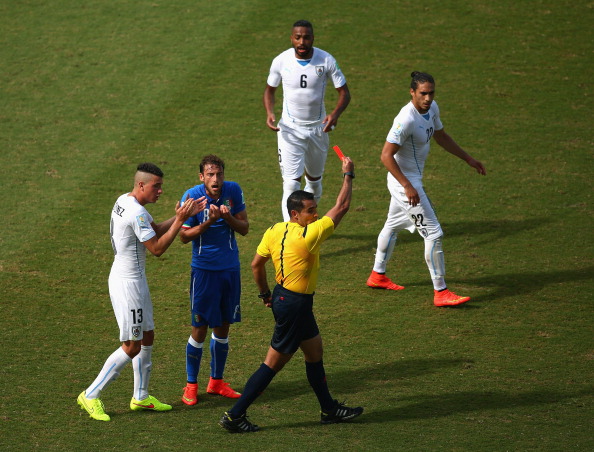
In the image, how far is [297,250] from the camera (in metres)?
7.00

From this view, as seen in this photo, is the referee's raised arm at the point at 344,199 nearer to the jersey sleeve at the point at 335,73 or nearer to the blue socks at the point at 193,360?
the blue socks at the point at 193,360

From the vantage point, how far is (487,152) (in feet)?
45.4

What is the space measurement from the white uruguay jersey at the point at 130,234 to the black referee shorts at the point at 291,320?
4.04ft

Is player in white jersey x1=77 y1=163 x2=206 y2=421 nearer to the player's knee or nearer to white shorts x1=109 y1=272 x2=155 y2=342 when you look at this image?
white shorts x1=109 y1=272 x2=155 y2=342

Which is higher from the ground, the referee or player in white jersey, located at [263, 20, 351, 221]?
player in white jersey, located at [263, 20, 351, 221]

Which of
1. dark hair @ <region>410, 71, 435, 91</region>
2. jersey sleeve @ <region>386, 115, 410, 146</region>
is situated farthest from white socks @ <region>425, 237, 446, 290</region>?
dark hair @ <region>410, 71, 435, 91</region>

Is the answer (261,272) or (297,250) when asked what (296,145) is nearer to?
(261,272)

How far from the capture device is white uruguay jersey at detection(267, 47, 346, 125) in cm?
1076

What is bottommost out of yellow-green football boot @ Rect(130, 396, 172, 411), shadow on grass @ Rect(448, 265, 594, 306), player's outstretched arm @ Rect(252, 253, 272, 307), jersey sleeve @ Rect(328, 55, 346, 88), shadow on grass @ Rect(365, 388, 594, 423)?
shadow on grass @ Rect(365, 388, 594, 423)

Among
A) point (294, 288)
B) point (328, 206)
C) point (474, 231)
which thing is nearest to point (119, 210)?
point (294, 288)

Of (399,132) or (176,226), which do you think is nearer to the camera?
(176,226)

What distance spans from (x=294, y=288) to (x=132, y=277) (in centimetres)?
141

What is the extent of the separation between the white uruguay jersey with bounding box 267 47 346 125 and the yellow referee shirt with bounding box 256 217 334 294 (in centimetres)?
397

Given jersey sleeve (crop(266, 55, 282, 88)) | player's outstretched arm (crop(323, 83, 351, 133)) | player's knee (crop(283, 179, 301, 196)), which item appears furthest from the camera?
jersey sleeve (crop(266, 55, 282, 88))
